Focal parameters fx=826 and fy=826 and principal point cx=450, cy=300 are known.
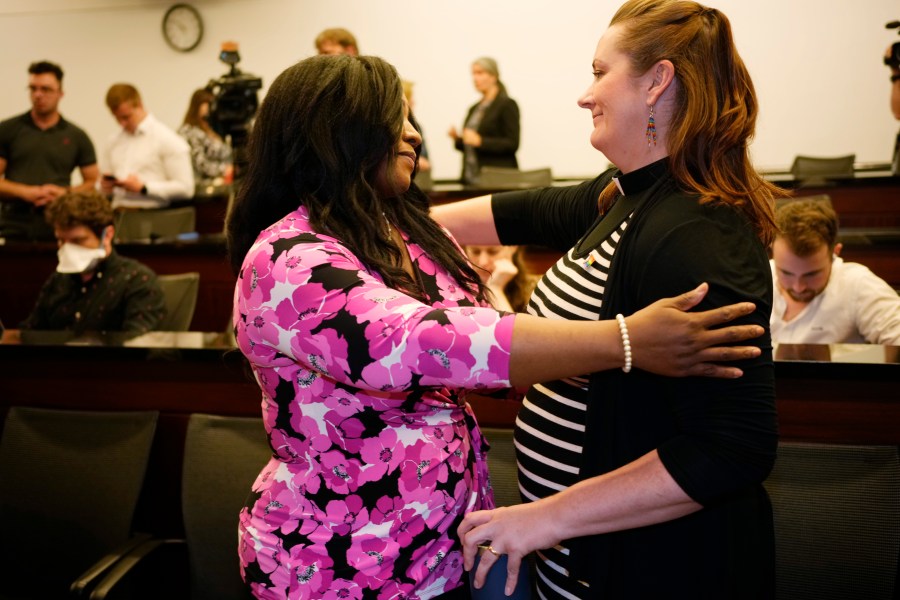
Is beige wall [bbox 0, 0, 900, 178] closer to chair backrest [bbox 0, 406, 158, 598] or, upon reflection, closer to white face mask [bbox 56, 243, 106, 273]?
white face mask [bbox 56, 243, 106, 273]

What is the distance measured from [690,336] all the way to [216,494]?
140 cm

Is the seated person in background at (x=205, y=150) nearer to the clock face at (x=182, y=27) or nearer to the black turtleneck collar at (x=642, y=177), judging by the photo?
the clock face at (x=182, y=27)

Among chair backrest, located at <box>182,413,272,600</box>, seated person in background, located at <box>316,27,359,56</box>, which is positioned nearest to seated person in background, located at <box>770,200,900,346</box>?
chair backrest, located at <box>182,413,272,600</box>

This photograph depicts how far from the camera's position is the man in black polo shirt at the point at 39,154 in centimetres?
541

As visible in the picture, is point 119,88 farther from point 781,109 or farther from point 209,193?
point 781,109

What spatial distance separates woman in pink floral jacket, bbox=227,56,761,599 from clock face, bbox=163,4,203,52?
29.7 ft

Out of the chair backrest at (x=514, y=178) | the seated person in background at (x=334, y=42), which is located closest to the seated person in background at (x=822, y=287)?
the seated person in background at (x=334, y=42)

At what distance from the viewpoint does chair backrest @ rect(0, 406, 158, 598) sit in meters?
2.12

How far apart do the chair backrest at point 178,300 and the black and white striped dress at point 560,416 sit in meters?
2.60

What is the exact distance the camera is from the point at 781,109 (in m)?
8.16

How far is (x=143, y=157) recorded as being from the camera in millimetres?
5641

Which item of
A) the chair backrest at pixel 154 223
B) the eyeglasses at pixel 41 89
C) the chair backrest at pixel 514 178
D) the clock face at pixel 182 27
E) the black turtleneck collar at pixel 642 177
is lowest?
the chair backrest at pixel 154 223

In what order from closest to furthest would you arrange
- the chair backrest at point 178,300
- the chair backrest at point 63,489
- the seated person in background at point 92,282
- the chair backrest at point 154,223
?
the chair backrest at point 63,489, the seated person in background at point 92,282, the chair backrest at point 178,300, the chair backrest at point 154,223

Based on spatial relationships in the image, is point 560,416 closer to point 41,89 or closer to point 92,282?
point 92,282
